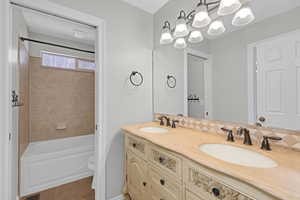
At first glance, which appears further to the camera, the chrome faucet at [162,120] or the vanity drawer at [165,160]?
the chrome faucet at [162,120]

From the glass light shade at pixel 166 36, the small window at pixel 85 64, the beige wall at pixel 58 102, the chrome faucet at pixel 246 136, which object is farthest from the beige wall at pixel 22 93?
the chrome faucet at pixel 246 136

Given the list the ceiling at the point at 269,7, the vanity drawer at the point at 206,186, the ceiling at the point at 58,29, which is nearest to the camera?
the vanity drawer at the point at 206,186

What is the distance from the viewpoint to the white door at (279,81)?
0.82 meters

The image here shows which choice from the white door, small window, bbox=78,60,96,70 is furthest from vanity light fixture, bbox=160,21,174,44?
small window, bbox=78,60,96,70

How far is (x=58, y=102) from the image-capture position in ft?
8.90

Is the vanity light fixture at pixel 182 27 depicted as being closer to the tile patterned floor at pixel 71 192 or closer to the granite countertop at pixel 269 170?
the granite countertop at pixel 269 170

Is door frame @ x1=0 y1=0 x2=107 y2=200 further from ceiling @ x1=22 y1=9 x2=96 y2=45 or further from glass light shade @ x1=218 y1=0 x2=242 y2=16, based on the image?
glass light shade @ x1=218 y1=0 x2=242 y2=16

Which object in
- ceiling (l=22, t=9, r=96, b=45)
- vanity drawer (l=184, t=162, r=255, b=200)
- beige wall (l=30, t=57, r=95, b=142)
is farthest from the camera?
beige wall (l=30, t=57, r=95, b=142)

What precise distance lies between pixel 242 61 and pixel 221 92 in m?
0.30

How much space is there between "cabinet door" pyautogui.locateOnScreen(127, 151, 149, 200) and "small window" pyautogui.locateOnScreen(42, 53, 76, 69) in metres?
2.49

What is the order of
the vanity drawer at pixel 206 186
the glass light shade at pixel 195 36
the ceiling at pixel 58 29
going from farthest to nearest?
the ceiling at pixel 58 29, the glass light shade at pixel 195 36, the vanity drawer at pixel 206 186

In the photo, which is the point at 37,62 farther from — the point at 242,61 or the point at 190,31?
the point at 242,61

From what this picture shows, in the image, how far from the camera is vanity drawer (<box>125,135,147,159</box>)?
3.88 feet

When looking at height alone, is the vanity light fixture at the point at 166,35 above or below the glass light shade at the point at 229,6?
above
